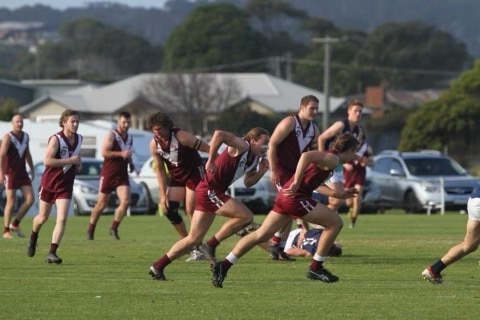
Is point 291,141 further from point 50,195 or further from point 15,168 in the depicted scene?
point 15,168

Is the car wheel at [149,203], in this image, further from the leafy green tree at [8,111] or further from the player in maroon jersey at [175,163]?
the leafy green tree at [8,111]

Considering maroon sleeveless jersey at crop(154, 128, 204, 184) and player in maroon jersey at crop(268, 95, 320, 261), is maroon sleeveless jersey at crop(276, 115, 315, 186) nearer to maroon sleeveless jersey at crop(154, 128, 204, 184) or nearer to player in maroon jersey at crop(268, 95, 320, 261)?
player in maroon jersey at crop(268, 95, 320, 261)

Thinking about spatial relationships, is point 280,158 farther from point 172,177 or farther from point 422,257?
point 422,257

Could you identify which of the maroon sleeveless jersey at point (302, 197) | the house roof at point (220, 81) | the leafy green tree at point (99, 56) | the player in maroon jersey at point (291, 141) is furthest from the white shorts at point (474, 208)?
the leafy green tree at point (99, 56)

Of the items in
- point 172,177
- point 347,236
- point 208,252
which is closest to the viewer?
point 208,252

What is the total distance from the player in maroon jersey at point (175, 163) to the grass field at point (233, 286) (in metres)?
0.79

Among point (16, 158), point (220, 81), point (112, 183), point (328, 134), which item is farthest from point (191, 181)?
point (220, 81)

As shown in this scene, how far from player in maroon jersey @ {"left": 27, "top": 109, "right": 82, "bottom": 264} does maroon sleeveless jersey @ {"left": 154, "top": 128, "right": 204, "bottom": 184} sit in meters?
1.51

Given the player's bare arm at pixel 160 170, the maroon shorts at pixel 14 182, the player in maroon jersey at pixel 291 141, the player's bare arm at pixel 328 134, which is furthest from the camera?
the maroon shorts at pixel 14 182

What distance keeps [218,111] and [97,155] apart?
3866cm

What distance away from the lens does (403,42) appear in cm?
16175

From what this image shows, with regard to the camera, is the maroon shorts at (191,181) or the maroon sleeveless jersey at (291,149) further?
the maroon shorts at (191,181)

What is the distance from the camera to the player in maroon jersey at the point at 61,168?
19641 mm

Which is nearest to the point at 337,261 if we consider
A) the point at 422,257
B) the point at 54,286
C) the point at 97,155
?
the point at 422,257
